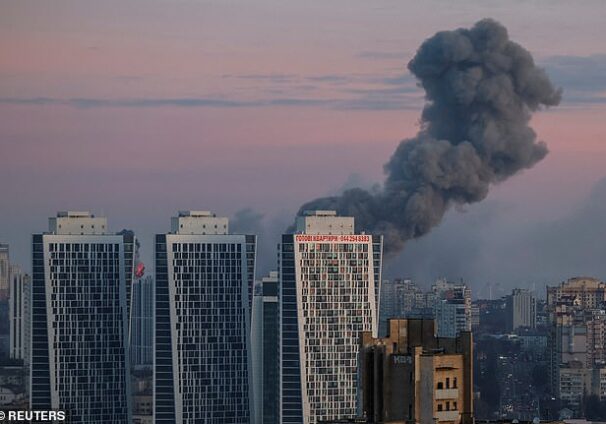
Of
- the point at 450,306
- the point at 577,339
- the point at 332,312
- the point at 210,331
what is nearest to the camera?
the point at 332,312

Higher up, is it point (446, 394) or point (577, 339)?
point (577, 339)

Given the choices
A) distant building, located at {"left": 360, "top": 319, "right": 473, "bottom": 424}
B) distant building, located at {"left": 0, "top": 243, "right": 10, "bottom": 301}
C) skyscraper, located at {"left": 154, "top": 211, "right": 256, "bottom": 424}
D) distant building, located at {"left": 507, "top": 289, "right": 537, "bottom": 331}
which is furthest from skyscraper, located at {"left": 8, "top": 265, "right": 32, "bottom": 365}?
distant building, located at {"left": 360, "top": 319, "right": 473, "bottom": 424}

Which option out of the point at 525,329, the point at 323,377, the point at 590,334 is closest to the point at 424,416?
the point at 323,377

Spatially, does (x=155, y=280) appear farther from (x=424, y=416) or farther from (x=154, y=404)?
(x=424, y=416)

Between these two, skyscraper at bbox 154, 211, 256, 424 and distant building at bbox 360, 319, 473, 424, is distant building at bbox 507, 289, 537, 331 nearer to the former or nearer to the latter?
skyscraper at bbox 154, 211, 256, 424

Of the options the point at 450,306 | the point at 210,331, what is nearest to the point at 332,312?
the point at 210,331

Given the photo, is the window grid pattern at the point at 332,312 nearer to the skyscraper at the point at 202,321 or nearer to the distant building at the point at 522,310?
the skyscraper at the point at 202,321

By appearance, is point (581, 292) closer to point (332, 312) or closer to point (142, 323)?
point (142, 323)
